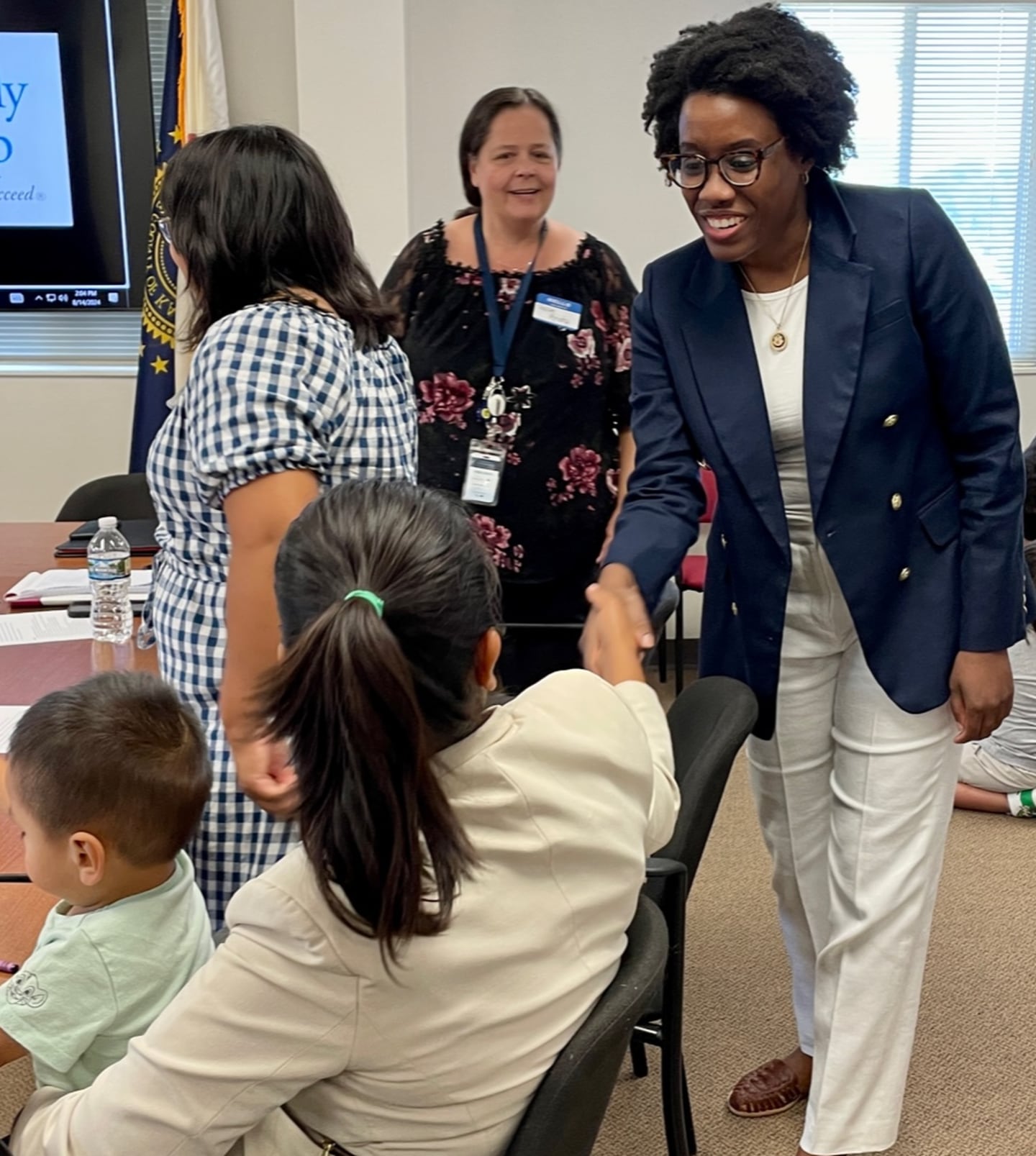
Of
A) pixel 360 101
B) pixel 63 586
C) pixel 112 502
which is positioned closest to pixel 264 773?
pixel 63 586

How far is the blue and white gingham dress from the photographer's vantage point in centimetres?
136

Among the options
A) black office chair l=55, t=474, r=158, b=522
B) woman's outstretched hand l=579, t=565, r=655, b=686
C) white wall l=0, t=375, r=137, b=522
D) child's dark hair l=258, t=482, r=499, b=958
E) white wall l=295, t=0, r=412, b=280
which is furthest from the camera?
white wall l=0, t=375, r=137, b=522

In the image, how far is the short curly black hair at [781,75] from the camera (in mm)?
1588

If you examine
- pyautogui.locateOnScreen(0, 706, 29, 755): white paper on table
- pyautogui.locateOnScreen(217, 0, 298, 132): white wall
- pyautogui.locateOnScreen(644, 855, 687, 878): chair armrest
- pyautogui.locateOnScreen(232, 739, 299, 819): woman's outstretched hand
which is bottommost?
pyautogui.locateOnScreen(644, 855, 687, 878): chair armrest

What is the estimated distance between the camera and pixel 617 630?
61.4 inches

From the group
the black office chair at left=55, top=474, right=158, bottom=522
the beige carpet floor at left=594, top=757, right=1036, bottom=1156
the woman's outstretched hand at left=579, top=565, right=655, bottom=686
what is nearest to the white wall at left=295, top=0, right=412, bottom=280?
the black office chair at left=55, top=474, right=158, bottom=522

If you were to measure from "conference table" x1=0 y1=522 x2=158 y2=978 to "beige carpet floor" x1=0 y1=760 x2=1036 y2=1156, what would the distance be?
780 millimetres

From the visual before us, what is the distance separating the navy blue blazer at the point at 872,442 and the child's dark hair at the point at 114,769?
71cm

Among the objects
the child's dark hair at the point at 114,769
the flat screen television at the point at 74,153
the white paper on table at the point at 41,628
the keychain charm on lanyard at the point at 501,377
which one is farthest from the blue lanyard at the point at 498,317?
the flat screen television at the point at 74,153

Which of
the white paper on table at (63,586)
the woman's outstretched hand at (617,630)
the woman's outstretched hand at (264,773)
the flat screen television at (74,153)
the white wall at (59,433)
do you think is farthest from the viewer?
the white wall at (59,433)

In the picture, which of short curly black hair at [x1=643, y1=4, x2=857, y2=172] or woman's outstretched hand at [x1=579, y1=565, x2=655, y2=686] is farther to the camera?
short curly black hair at [x1=643, y1=4, x2=857, y2=172]

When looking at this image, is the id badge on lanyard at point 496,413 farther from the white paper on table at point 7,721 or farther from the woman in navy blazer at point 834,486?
the white paper on table at point 7,721

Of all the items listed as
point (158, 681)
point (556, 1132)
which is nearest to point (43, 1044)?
point (158, 681)

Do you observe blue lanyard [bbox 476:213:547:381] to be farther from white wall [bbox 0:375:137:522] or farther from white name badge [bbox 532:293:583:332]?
white wall [bbox 0:375:137:522]
